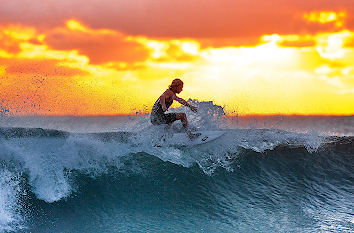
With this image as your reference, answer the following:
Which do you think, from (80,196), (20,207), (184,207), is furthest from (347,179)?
(20,207)

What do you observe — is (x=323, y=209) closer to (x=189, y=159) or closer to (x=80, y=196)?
(x=189, y=159)

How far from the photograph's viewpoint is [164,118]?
7770mm

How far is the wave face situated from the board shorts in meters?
0.56

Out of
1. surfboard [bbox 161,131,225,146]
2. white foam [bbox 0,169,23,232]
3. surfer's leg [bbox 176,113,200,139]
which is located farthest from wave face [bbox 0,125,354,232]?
surfer's leg [bbox 176,113,200,139]

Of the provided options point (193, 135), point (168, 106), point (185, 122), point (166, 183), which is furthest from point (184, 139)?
point (166, 183)

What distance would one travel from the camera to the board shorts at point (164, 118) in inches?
306

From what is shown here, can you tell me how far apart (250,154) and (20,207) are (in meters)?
5.51

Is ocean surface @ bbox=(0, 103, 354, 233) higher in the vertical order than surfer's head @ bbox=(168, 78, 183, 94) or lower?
lower

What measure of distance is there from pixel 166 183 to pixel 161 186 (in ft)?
0.50

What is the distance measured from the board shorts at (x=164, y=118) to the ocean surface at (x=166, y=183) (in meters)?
0.28

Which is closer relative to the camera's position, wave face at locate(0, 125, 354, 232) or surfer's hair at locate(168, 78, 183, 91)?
wave face at locate(0, 125, 354, 232)

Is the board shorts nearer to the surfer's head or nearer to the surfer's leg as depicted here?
the surfer's leg

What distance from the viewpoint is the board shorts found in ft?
25.5

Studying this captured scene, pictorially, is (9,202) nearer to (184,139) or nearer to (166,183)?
(166,183)
